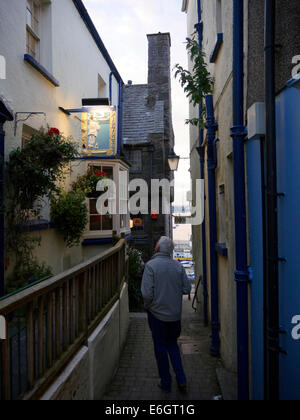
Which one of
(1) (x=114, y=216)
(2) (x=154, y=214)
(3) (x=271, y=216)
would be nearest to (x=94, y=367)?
(3) (x=271, y=216)

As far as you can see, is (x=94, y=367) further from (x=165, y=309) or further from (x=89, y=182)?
(x=89, y=182)

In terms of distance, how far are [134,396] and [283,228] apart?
269cm

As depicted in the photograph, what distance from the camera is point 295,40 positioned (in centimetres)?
274

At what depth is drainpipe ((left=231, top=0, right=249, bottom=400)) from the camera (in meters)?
3.44

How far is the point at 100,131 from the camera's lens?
27.6 feet

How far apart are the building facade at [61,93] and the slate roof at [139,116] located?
8292mm

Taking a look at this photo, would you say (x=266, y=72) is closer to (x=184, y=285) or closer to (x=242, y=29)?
(x=242, y=29)

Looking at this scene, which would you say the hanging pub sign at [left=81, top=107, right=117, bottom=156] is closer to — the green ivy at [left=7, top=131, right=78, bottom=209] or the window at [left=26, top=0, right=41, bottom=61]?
the window at [left=26, top=0, right=41, bottom=61]

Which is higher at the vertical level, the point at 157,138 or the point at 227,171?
the point at 157,138

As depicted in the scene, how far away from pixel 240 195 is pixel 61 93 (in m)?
5.84

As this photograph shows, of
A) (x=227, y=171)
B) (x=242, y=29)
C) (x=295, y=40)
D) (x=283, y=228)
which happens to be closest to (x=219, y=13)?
(x=242, y=29)

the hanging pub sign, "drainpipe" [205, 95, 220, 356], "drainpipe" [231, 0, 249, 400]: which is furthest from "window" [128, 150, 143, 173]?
"drainpipe" [231, 0, 249, 400]

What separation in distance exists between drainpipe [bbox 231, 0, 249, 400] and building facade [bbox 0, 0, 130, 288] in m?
3.68

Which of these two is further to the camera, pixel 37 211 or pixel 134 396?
pixel 37 211
